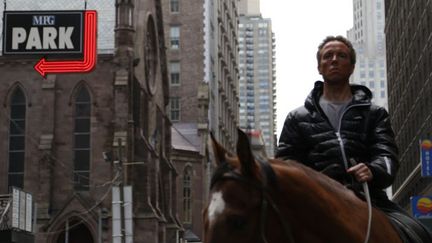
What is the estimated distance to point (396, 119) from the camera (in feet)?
281

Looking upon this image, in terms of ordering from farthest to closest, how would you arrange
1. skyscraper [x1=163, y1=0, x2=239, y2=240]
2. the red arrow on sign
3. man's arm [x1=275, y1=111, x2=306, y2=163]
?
skyscraper [x1=163, y1=0, x2=239, y2=240]
the red arrow on sign
man's arm [x1=275, y1=111, x2=306, y2=163]

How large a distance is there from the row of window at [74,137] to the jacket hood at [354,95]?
49312 millimetres

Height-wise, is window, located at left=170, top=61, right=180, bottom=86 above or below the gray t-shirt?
above

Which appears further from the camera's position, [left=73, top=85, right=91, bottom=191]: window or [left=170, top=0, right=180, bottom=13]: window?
[left=170, top=0, right=180, bottom=13]: window

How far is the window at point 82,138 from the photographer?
54797 millimetres

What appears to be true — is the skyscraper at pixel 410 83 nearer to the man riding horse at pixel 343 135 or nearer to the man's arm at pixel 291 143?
the man riding horse at pixel 343 135

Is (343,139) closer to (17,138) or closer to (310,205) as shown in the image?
(310,205)

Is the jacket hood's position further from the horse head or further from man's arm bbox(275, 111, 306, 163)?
the horse head

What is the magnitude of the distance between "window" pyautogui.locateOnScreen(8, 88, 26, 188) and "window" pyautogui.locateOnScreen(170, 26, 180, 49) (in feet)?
116

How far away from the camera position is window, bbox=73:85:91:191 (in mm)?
54797

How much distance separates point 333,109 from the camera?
5812mm

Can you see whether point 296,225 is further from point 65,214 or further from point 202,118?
point 202,118

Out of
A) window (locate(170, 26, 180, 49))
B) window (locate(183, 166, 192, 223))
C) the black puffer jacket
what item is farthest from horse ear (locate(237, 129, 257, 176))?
window (locate(170, 26, 180, 49))

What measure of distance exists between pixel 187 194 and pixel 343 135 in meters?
74.6
